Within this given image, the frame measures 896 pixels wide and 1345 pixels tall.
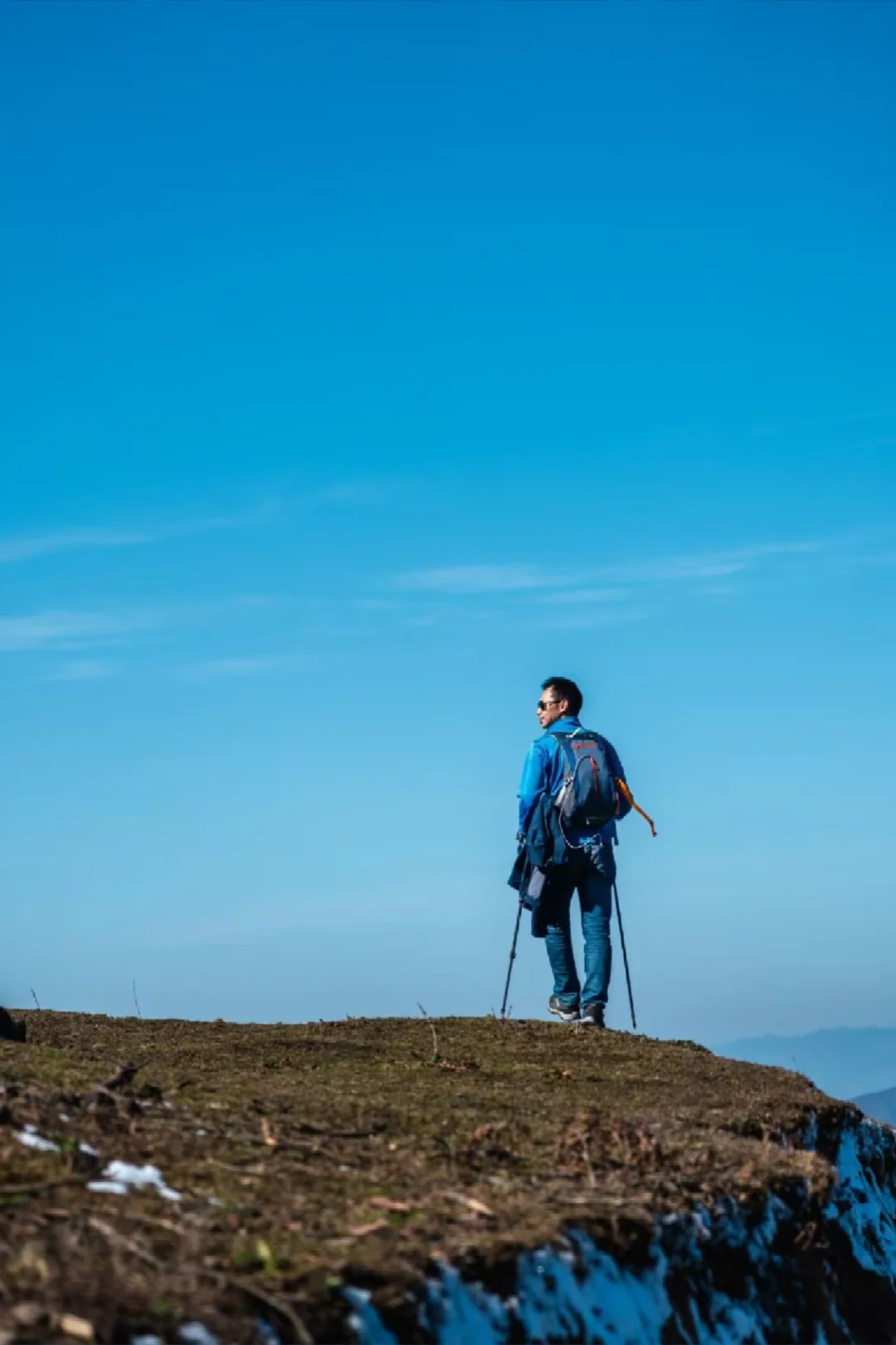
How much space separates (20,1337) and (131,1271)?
602mm

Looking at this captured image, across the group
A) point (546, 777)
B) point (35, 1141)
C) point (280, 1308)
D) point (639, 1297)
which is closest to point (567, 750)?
point (546, 777)

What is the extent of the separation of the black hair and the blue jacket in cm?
30

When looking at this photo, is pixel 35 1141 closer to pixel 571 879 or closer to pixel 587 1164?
pixel 587 1164

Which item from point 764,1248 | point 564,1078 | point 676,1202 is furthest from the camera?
point 564,1078

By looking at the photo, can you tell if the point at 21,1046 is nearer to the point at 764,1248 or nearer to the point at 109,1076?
the point at 109,1076

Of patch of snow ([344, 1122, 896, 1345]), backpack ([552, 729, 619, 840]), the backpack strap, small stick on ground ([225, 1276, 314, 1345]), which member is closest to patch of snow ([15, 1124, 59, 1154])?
small stick on ground ([225, 1276, 314, 1345])

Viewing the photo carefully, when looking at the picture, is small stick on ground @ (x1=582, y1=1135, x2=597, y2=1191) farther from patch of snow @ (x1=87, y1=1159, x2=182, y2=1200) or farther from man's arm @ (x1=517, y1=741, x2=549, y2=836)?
man's arm @ (x1=517, y1=741, x2=549, y2=836)

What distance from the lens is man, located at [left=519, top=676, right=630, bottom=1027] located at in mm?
15398

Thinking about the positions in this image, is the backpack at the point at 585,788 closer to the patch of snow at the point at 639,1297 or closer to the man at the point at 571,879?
the man at the point at 571,879

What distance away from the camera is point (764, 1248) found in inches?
285

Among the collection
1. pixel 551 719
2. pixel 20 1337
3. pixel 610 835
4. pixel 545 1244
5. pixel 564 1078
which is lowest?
pixel 20 1337

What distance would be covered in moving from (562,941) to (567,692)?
246 cm

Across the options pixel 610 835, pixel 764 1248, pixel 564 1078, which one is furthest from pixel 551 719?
pixel 764 1248

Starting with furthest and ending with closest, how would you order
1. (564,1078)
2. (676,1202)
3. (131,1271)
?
(564,1078)
(676,1202)
(131,1271)
